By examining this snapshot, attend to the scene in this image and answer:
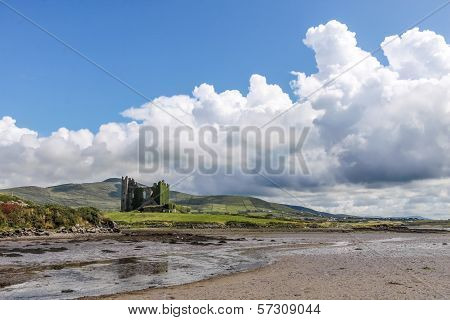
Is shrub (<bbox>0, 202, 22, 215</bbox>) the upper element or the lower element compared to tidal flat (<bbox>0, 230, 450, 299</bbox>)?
upper

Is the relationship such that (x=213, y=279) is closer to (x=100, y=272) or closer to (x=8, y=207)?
(x=100, y=272)

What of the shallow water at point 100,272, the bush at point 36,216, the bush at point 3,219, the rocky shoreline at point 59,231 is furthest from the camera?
the bush at point 36,216

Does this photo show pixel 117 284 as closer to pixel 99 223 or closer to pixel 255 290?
pixel 255 290

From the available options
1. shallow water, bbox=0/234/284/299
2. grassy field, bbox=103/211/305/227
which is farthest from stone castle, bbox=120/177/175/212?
shallow water, bbox=0/234/284/299

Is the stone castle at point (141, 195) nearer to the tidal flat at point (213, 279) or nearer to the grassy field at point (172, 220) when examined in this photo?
the grassy field at point (172, 220)

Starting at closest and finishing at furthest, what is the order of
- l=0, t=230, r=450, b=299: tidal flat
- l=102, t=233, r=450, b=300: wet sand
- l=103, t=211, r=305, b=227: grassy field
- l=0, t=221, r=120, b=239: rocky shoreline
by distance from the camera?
1. l=102, t=233, r=450, b=300: wet sand
2. l=0, t=230, r=450, b=299: tidal flat
3. l=0, t=221, r=120, b=239: rocky shoreline
4. l=103, t=211, r=305, b=227: grassy field

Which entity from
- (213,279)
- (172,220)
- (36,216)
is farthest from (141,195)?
(213,279)

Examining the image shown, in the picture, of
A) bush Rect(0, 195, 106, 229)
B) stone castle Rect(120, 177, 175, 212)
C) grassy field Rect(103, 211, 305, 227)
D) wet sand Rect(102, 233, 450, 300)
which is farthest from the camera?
stone castle Rect(120, 177, 175, 212)

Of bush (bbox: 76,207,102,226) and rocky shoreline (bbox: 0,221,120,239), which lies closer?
rocky shoreline (bbox: 0,221,120,239)

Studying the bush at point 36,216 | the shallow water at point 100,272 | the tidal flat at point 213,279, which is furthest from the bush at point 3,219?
the tidal flat at point 213,279

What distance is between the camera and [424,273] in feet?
79.6

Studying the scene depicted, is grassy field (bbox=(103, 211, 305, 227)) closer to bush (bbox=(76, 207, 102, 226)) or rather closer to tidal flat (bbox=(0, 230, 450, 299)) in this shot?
bush (bbox=(76, 207, 102, 226))

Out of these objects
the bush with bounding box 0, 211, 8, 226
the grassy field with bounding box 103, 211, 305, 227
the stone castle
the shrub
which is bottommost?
the grassy field with bounding box 103, 211, 305, 227
